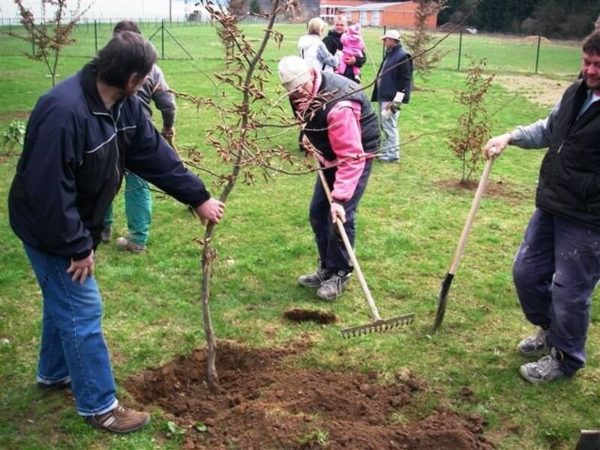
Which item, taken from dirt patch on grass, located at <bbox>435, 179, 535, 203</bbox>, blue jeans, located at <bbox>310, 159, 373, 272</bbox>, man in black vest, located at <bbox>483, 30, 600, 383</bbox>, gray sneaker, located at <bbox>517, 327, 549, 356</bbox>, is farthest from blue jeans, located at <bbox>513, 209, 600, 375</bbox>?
dirt patch on grass, located at <bbox>435, 179, 535, 203</bbox>

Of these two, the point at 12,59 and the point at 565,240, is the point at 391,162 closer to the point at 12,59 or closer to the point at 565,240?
the point at 565,240

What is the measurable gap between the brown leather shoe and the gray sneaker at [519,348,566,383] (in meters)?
2.30

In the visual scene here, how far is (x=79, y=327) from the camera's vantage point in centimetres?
321

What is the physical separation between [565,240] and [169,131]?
3.84 meters

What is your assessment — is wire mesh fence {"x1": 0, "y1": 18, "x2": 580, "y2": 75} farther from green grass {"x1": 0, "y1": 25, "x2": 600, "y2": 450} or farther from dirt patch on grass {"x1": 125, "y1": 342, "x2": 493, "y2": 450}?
dirt patch on grass {"x1": 125, "y1": 342, "x2": 493, "y2": 450}

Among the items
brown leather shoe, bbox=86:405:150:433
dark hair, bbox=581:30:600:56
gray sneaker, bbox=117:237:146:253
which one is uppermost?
dark hair, bbox=581:30:600:56

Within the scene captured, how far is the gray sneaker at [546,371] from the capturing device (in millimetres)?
4082

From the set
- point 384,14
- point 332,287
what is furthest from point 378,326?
point 384,14

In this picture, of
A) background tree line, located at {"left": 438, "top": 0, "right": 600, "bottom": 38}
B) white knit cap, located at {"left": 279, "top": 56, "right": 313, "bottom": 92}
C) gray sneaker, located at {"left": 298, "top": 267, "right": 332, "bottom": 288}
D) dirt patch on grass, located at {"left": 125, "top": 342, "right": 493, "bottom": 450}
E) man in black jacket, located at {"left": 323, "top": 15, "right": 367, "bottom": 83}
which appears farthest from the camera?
background tree line, located at {"left": 438, "top": 0, "right": 600, "bottom": 38}

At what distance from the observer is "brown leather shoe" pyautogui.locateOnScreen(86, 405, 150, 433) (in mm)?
3426

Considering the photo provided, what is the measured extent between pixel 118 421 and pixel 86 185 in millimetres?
1251

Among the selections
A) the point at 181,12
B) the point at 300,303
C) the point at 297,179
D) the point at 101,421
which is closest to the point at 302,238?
the point at 300,303

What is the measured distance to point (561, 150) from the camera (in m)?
3.77

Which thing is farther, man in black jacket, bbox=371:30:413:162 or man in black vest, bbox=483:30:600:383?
man in black jacket, bbox=371:30:413:162
